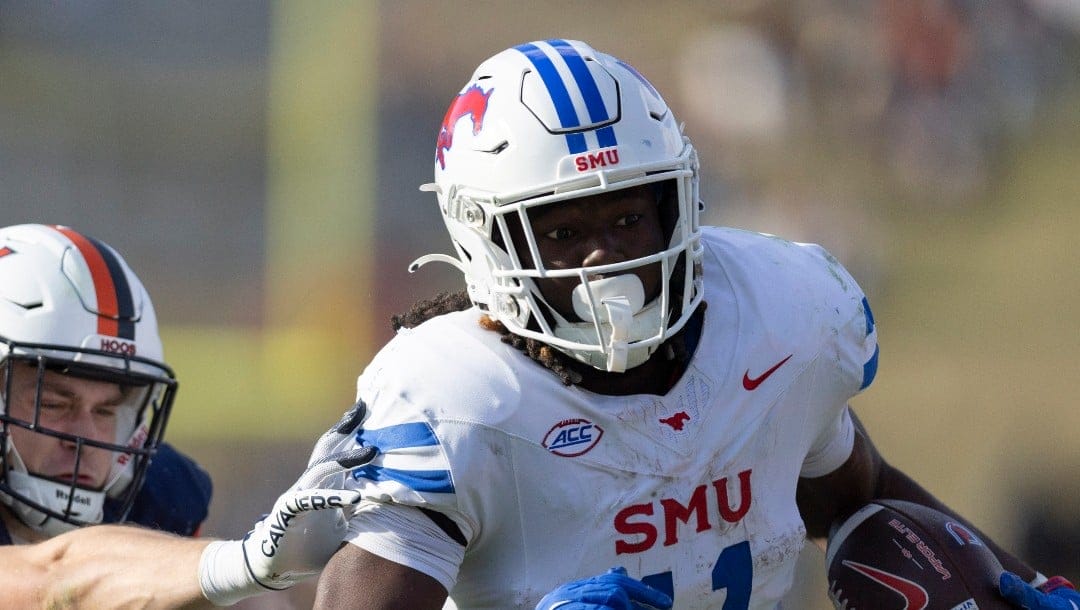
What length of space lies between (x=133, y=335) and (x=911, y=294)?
3.65 metres

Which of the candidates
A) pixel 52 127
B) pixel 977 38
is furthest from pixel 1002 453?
pixel 52 127

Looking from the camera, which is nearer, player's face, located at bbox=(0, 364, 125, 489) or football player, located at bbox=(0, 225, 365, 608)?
football player, located at bbox=(0, 225, 365, 608)

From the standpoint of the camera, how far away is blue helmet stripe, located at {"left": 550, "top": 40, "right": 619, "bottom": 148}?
5.76 feet

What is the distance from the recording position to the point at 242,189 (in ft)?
18.2

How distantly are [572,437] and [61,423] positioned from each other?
127cm

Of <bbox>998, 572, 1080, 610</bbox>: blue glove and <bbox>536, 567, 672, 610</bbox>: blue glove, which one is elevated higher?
<bbox>536, 567, 672, 610</bbox>: blue glove

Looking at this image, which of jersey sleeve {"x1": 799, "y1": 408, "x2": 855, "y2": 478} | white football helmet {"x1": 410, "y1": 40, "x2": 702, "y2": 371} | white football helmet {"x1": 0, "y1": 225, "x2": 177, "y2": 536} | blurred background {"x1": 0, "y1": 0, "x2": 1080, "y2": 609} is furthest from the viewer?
blurred background {"x1": 0, "y1": 0, "x2": 1080, "y2": 609}

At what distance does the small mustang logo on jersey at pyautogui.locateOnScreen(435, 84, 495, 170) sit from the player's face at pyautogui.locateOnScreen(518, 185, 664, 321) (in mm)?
161

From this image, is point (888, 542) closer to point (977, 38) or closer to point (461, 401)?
point (461, 401)

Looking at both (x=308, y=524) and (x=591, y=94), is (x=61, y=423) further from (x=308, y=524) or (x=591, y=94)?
(x=591, y=94)

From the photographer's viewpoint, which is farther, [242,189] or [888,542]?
[242,189]

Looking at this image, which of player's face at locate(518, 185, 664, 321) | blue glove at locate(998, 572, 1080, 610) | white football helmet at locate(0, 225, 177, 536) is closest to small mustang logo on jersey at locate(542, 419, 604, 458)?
player's face at locate(518, 185, 664, 321)

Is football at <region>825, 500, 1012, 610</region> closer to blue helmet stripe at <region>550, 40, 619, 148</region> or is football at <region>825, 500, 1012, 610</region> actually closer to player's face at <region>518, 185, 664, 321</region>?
player's face at <region>518, 185, 664, 321</region>

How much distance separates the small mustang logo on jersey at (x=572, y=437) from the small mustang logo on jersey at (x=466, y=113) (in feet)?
1.39
